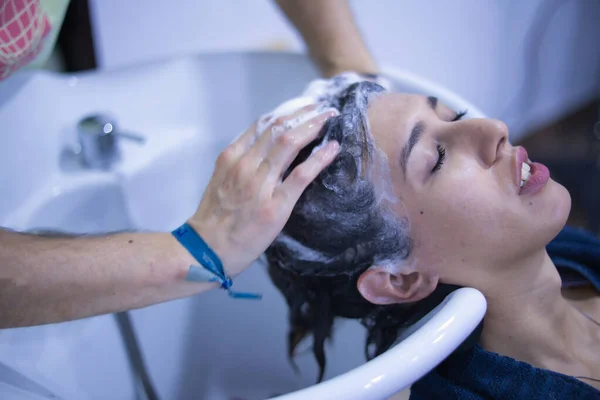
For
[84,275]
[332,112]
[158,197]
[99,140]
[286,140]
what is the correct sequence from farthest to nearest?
[158,197]
[99,140]
[332,112]
[286,140]
[84,275]

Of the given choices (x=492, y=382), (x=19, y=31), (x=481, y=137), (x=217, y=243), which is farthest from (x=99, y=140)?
(x=492, y=382)

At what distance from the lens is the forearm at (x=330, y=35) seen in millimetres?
1146

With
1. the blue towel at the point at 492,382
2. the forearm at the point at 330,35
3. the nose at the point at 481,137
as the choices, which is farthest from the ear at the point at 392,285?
the forearm at the point at 330,35

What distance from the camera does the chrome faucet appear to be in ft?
3.44

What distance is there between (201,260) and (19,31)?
0.49m

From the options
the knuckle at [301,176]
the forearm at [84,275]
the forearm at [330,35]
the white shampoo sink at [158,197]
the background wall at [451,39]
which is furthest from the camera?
the background wall at [451,39]

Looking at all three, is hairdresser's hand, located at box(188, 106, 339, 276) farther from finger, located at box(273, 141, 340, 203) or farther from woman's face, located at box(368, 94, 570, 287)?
woman's face, located at box(368, 94, 570, 287)

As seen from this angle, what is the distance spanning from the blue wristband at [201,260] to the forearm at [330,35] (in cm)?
58

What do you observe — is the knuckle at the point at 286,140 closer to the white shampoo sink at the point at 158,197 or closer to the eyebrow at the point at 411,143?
the eyebrow at the point at 411,143

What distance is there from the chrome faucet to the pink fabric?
7.5 inches

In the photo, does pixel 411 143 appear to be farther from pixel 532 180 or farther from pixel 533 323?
pixel 533 323

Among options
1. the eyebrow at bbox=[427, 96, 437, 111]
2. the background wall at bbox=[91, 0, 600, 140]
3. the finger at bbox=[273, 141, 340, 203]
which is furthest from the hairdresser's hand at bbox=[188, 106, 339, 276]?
the background wall at bbox=[91, 0, 600, 140]

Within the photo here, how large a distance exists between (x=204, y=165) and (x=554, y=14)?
5.61ft

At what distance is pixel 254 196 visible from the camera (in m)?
0.71
